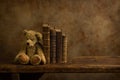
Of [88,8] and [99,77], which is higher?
[88,8]

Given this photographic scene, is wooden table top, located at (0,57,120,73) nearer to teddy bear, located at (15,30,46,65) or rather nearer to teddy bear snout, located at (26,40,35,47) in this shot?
teddy bear, located at (15,30,46,65)

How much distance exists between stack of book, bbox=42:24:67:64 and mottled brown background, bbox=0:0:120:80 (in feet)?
1.06

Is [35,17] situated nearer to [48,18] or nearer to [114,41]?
[48,18]

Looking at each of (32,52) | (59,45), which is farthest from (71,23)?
(32,52)

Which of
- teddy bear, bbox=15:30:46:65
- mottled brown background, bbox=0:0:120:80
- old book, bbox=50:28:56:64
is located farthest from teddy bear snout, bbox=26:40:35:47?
mottled brown background, bbox=0:0:120:80

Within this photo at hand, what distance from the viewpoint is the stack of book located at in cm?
157

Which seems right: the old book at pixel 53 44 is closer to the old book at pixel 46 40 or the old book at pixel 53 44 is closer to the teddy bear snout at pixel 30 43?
the old book at pixel 46 40

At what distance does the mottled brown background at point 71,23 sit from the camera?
6.26 ft

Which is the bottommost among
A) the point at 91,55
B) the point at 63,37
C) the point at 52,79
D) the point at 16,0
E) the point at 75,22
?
the point at 52,79

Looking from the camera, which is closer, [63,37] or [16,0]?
[63,37]

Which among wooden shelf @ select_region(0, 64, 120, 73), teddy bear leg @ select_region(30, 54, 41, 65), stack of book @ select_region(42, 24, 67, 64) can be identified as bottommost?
wooden shelf @ select_region(0, 64, 120, 73)

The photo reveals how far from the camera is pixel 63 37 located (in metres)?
1.61

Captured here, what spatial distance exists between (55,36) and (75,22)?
389mm

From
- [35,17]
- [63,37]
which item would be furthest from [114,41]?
[35,17]
